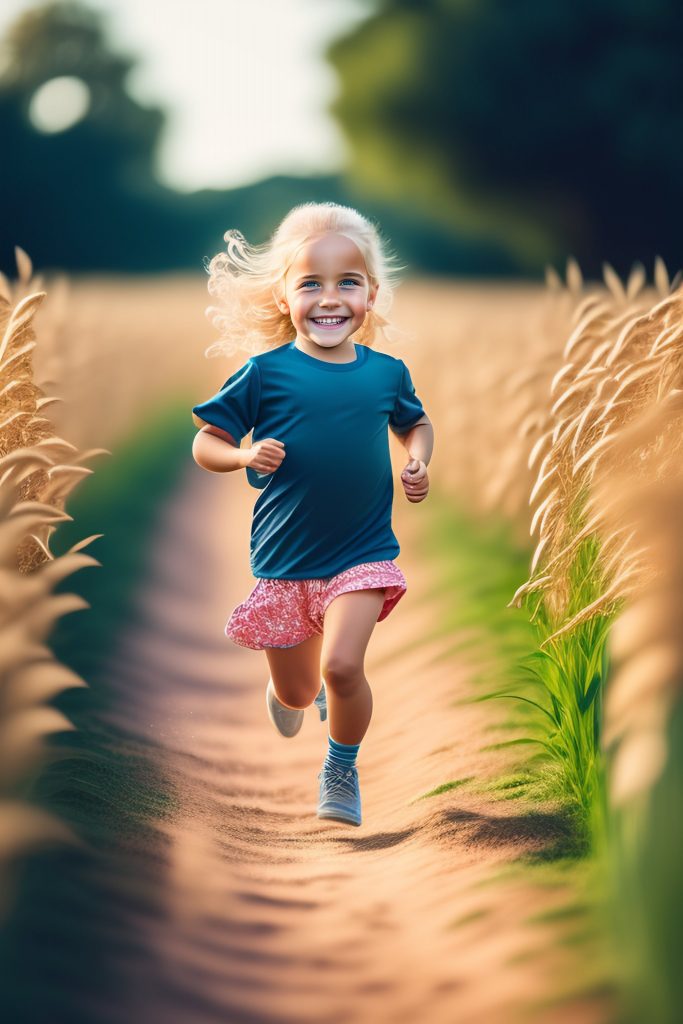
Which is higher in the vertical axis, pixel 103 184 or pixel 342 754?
pixel 103 184

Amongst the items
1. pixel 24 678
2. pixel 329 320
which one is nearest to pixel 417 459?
pixel 329 320

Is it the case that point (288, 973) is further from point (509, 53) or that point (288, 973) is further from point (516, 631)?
point (509, 53)

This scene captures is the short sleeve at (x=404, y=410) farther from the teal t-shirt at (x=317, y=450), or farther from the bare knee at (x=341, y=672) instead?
the bare knee at (x=341, y=672)

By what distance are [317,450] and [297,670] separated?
63cm

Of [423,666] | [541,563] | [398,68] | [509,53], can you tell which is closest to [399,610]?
[423,666]

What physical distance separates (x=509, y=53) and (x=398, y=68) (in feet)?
13.0

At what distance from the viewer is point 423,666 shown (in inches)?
148

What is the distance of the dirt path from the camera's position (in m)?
1.83

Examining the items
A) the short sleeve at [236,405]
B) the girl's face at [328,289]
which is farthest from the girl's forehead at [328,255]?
the short sleeve at [236,405]

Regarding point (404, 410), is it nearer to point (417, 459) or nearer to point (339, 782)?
point (417, 459)

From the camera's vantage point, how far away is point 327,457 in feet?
8.23

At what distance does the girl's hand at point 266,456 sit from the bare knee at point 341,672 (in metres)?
0.43

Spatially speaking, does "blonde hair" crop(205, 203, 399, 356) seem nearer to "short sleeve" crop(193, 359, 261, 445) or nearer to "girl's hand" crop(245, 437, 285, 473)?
"short sleeve" crop(193, 359, 261, 445)

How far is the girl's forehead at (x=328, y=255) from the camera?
2516 mm
